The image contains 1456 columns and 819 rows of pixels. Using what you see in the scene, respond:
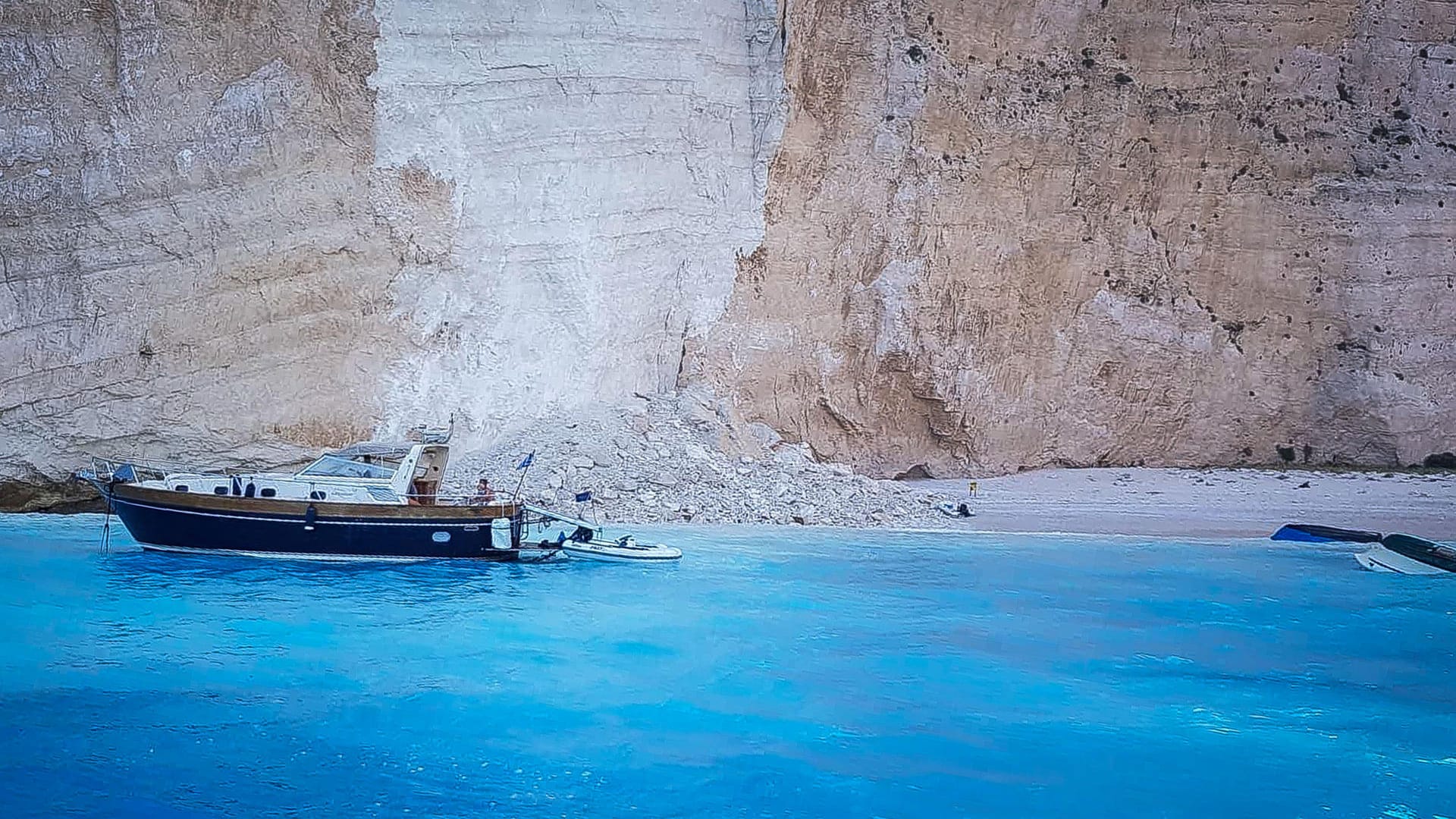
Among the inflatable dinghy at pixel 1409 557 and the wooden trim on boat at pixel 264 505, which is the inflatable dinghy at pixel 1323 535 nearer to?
the inflatable dinghy at pixel 1409 557

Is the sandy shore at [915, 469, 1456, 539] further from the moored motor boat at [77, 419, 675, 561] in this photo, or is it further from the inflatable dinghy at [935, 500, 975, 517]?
the moored motor boat at [77, 419, 675, 561]

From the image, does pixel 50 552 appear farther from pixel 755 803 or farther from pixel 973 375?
pixel 973 375

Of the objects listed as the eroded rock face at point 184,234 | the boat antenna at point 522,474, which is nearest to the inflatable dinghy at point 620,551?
the boat antenna at point 522,474

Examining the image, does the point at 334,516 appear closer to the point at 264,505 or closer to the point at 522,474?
Answer: the point at 264,505

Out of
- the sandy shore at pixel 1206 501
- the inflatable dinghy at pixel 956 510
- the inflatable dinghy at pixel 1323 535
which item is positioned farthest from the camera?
the inflatable dinghy at pixel 956 510

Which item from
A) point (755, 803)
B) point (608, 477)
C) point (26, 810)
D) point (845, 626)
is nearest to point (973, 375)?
point (608, 477)

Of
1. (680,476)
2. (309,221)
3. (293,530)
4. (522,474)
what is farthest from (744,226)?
(293,530)
